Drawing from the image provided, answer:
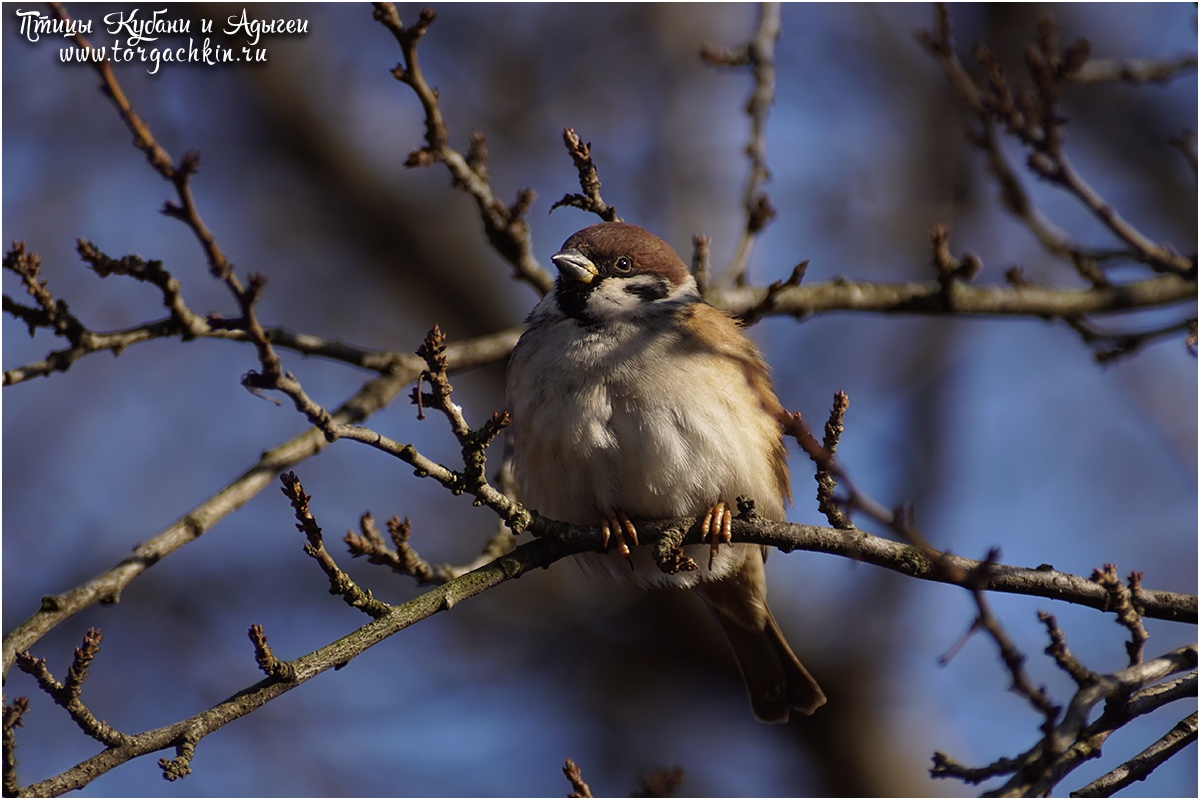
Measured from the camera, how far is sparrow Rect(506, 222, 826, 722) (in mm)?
3949

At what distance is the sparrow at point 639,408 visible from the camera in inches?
155

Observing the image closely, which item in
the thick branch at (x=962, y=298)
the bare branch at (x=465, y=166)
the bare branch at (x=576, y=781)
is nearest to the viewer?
the bare branch at (x=576, y=781)

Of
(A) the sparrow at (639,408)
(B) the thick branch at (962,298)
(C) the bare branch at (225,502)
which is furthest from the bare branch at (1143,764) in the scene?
(B) the thick branch at (962,298)

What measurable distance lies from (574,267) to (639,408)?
2.75 feet

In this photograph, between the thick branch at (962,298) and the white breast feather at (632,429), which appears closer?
the white breast feather at (632,429)

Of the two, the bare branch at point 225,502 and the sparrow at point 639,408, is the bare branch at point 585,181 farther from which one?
the bare branch at point 225,502

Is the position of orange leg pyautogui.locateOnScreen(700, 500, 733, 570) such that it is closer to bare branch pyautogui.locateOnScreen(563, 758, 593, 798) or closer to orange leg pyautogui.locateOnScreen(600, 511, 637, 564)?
orange leg pyautogui.locateOnScreen(600, 511, 637, 564)

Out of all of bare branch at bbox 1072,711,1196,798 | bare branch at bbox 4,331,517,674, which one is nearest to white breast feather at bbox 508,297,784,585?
bare branch at bbox 4,331,517,674

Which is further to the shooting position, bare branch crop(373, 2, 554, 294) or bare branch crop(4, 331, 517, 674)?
bare branch crop(373, 2, 554, 294)

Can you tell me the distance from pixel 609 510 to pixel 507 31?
702 centimetres

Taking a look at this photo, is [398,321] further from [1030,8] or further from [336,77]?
[1030,8]

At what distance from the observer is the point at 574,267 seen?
4.48 metres

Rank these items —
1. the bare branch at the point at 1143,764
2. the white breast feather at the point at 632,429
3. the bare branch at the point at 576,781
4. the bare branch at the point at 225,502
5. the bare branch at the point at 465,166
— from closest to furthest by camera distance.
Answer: the bare branch at the point at 1143,764 < the bare branch at the point at 225,502 < the bare branch at the point at 576,781 < the bare branch at the point at 465,166 < the white breast feather at the point at 632,429

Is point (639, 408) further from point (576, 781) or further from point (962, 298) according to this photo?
point (962, 298)
